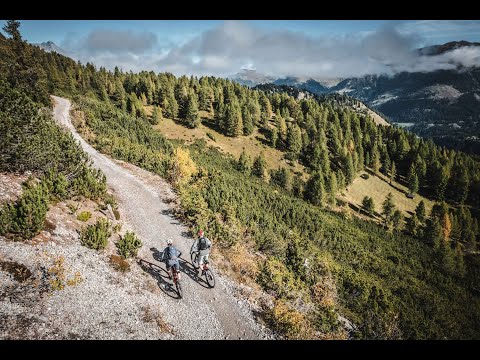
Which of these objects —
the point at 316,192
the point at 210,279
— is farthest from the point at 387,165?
the point at 210,279

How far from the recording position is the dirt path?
12655 millimetres

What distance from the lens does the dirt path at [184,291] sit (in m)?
12.7

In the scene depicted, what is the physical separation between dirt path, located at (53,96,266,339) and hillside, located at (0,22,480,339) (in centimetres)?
10

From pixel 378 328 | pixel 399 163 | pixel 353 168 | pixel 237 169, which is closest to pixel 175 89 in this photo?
pixel 237 169

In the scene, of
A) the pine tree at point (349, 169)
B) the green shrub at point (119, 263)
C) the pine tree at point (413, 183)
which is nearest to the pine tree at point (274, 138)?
the pine tree at point (349, 169)

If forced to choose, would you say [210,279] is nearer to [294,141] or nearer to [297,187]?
[297,187]

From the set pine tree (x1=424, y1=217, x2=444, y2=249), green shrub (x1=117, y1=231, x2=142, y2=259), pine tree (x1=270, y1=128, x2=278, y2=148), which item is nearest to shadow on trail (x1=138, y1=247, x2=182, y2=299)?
green shrub (x1=117, y1=231, x2=142, y2=259)

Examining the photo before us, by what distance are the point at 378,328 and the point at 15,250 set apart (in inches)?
795

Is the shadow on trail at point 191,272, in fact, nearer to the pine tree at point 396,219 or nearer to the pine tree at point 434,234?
the pine tree at point 434,234

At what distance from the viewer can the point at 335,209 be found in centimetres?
10069

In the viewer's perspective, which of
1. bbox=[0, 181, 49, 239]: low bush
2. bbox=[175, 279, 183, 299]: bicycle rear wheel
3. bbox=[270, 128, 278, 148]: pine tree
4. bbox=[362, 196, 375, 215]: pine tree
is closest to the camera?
bbox=[0, 181, 49, 239]: low bush

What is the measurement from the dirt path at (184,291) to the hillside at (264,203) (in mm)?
99

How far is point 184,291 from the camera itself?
14.5 m

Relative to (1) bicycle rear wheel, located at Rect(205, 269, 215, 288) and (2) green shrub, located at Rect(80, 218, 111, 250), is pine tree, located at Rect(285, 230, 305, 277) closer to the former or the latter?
(1) bicycle rear wheel, located at Rect(205, 269, 215, 288)
